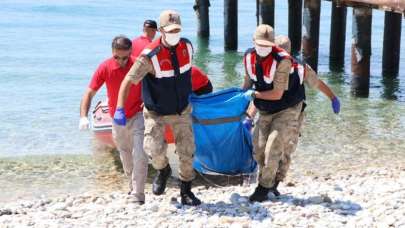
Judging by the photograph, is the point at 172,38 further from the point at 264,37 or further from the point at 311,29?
the point at 311,29

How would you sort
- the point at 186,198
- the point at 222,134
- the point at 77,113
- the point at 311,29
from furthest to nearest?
the point at 311,29 < the point at 77,113 < the point at 222,134 < the point at 186,198

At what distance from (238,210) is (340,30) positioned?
1455 cm

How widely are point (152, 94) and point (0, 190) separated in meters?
3.35

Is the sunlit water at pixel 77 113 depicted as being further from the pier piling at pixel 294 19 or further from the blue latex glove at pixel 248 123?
the blue latex glove at pixel 248 123


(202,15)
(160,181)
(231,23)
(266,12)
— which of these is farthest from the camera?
(202,15)

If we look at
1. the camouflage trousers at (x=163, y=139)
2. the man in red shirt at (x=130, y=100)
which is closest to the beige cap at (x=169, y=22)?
the man in red shirt at (x=130, y=100)

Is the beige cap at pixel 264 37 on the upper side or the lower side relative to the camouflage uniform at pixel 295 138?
upper

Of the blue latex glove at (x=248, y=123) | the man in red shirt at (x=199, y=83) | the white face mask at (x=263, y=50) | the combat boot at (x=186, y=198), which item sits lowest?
the combat boot at (x=186, y=198)

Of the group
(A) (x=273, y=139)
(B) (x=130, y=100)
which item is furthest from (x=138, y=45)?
(A) (x=273, y=139)

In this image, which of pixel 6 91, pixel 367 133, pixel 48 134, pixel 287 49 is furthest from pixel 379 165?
pixel 6 91

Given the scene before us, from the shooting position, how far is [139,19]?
38.1 m

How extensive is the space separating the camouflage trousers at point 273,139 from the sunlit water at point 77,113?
2.66m

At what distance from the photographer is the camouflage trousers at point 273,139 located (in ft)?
22.1

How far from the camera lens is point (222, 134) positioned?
324 inches
